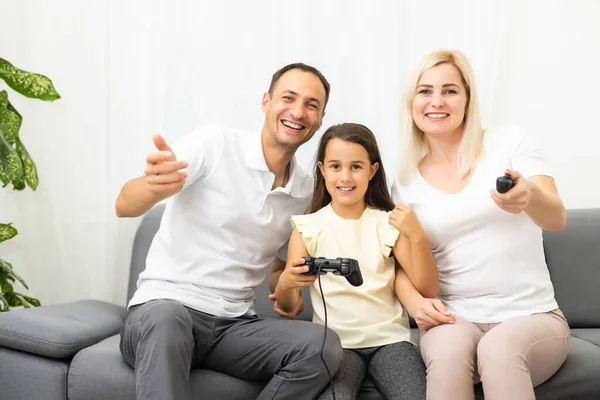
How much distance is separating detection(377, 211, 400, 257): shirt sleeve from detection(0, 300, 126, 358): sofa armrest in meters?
0.84

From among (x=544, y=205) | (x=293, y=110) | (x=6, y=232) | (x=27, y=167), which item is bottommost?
(x=6, y=232)

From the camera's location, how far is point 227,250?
181 cm

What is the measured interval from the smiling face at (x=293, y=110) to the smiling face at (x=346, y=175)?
0.31ft

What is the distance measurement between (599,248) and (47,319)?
5.71 ft

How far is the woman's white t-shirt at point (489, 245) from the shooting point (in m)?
1.73

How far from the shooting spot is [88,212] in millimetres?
2623

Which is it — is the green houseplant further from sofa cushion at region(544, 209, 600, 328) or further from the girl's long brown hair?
sofa cushion at region(544, 209, 600, 328)

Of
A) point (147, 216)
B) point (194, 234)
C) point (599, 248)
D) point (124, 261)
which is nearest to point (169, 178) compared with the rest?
point (194, 234)

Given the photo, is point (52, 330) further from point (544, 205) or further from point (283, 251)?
point (544, 205)

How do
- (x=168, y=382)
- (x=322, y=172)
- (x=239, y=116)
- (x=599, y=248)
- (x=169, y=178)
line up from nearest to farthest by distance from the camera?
(x=168, y=382) < (x=169, y=178) < (x=322, y=172) < (x=599, y=248) < (x=239, y=116)

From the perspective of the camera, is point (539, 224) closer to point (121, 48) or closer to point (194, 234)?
point (194, 234)

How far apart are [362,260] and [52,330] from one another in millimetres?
843

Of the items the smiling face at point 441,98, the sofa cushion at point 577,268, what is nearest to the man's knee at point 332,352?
the smiling face at point 441,98

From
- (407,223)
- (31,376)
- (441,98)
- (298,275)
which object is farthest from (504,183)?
(31,376)
